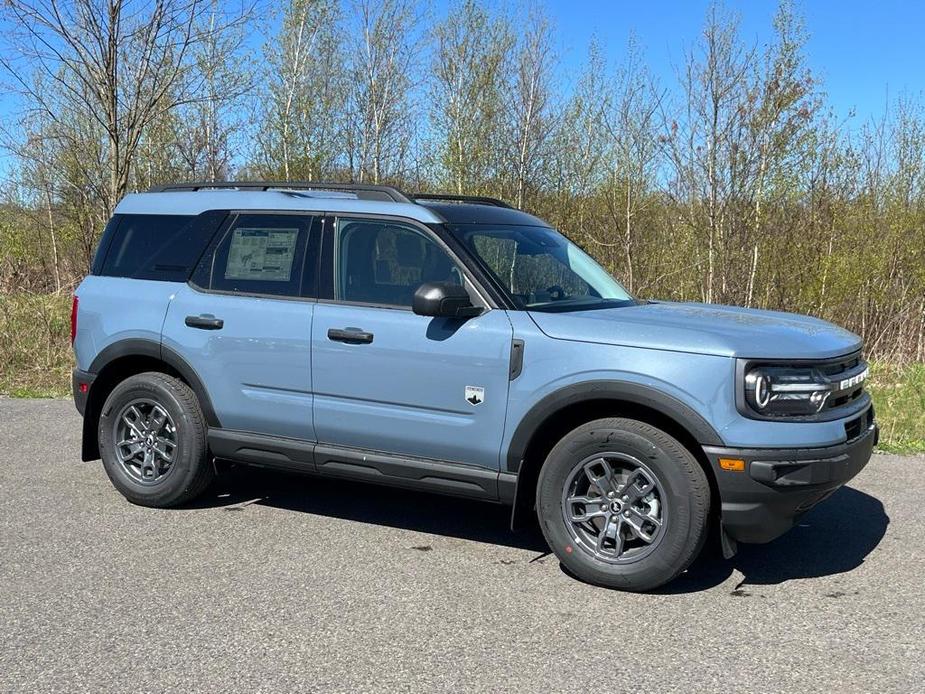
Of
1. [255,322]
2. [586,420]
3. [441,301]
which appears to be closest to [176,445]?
[255,322]

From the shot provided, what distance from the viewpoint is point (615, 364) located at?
172 inches

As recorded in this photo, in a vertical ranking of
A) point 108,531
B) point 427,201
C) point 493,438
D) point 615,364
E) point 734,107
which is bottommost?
point 108,531

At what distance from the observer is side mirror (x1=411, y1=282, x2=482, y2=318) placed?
15.1 ft

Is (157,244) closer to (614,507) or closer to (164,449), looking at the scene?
(164,449)

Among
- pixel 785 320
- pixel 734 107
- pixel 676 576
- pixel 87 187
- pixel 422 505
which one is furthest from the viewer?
pixel 87 187

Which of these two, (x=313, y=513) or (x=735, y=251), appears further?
(x=735, y=251)

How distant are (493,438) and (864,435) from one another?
187 centimetres

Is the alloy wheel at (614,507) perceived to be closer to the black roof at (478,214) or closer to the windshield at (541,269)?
the windshield at (541,269)

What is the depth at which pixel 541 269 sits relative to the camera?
529cm

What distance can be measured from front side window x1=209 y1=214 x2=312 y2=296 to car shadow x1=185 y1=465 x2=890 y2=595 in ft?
4.07

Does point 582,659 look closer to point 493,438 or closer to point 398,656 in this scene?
point 398,656

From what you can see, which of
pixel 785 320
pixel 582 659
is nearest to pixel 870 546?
pixel 785 320

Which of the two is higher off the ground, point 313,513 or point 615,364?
point 615,364

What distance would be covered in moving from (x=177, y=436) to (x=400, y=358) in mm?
1727
